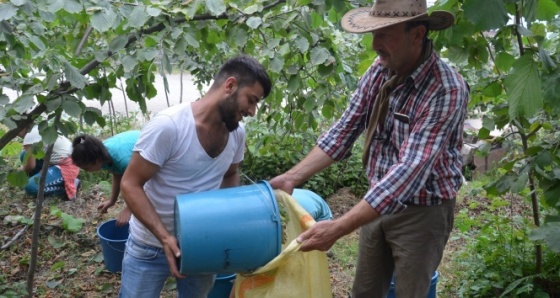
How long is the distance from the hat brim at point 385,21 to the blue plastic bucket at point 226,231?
68 cm

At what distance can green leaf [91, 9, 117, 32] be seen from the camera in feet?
7.23

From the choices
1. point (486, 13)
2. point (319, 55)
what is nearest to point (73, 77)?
point (319, 55)

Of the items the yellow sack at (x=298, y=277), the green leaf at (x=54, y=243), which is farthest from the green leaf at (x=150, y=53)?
the green leaf at (x=54, y=243)

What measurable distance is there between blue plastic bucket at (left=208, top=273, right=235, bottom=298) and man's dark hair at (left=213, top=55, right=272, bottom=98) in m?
1.30

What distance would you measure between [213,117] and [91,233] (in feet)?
9.57

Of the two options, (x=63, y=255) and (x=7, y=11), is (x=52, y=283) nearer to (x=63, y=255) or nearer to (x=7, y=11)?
(x=63, y=255)

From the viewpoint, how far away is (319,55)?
2871mm

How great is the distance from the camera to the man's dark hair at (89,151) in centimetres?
373

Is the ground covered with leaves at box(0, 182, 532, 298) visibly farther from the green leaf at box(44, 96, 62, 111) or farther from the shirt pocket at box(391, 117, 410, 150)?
the shirt pocket at box(391, 117, 410, 150)

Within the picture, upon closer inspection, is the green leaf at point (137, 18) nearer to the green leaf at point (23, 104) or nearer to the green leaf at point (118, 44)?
the green leaf at point (118, 44)

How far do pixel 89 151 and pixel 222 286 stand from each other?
3.97 feet

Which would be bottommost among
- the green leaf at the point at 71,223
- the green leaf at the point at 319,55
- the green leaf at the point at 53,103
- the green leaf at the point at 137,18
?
the green leaf at the point at 71,223

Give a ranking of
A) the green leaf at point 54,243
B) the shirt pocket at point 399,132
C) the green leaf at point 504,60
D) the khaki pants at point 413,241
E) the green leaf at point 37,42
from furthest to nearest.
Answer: the green leaf at point 54,243 < the green leaf at point 37,42 < the green leaf at point 504,60 < the khaki pants at point 413,241 < the shirt pocket at point 399,132

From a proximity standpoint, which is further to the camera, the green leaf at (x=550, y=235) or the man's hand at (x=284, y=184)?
the man's hand at (x=284, y=184)
